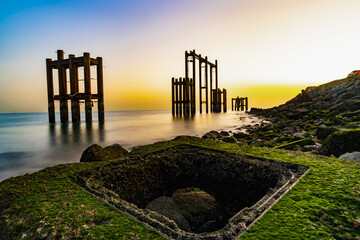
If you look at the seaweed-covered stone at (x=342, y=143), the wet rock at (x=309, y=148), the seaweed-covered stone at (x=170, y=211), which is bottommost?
the seaweed-covered stone at (x=170, y=211)

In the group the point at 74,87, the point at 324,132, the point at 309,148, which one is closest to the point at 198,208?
the point at 309,148

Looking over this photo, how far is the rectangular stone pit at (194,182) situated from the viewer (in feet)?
10.6

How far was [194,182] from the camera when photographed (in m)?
4.87

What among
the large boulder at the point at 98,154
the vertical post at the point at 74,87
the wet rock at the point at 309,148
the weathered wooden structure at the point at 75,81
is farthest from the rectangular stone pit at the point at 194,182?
the vertical post at the point at 74,87

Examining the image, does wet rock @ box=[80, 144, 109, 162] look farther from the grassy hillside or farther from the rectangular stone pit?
the grassy hillside

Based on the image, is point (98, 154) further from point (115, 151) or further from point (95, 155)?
point (115, 151)

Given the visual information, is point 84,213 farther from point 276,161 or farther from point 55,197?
point 276,161

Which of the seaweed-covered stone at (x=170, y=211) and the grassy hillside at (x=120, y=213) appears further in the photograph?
the seaweed-covered stone at (x=170, y=211)

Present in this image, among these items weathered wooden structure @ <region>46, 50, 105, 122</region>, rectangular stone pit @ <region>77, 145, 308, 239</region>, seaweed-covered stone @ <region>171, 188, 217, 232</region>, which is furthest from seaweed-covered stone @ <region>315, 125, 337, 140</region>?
weathered wooden structure @ <region>46, 50, 105, 122</region>

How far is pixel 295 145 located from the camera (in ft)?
22.5

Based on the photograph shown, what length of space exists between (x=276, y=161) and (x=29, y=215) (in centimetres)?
385

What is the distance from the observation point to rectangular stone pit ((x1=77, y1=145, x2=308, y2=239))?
10.6 feet

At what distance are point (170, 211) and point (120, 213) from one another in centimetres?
160

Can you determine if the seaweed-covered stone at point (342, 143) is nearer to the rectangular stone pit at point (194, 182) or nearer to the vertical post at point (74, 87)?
the rectangular stone pit at point (194, 182)
